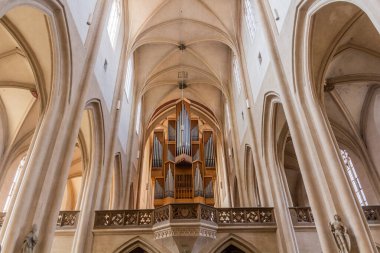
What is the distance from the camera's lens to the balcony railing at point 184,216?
9.84m

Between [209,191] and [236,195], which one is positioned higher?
[209,191]

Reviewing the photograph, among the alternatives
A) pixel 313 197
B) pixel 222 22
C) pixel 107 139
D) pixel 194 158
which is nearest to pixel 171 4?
pixel 222 22

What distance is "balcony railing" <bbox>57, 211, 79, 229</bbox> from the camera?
10.4 meters

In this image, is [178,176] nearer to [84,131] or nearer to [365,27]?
[84,131]

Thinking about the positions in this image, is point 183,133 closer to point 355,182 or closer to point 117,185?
point 117,185

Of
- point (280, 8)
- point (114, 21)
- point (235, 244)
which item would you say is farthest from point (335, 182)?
point (114, 21)

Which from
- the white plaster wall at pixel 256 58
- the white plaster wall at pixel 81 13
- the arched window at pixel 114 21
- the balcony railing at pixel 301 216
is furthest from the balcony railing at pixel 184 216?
the arched window at pixel 114 21

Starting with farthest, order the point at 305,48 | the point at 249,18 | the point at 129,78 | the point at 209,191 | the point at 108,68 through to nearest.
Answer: the point at 209,191
the point at 129,78
the point at 249,18
the point at 108,68
the point at 305,48

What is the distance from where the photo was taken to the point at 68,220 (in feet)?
34.8

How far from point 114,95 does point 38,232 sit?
733cm

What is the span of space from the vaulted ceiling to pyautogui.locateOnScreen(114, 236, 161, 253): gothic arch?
9.20 m

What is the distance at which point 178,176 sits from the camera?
21.6 meters

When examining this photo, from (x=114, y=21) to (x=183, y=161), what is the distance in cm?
A: 1109

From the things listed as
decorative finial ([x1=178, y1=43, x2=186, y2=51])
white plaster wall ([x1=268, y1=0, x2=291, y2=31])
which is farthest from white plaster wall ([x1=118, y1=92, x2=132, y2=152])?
white plaster wall ([x1=268, y1=0, x2=291, y2=31])
